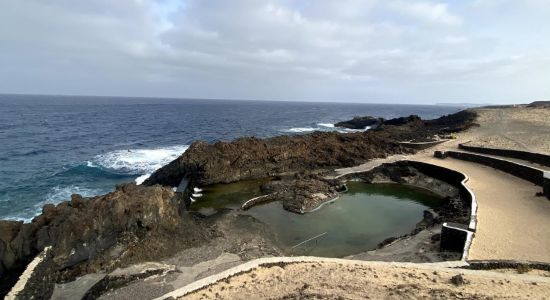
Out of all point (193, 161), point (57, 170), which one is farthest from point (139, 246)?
point (57, 170)

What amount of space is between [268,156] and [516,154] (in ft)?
66.0

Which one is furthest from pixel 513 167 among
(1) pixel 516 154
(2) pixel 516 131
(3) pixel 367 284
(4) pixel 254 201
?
(2) pixel 516 131

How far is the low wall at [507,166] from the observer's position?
21.2 m

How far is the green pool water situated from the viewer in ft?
55.7

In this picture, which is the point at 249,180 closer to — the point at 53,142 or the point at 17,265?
the point at 17,265

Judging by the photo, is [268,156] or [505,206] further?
[268,156]

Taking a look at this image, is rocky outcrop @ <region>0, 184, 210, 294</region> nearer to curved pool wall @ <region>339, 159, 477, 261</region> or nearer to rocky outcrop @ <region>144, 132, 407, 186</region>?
rocky outcrop @ <region>144, 132, 407, 186</region>

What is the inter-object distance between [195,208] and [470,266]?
15.8 m

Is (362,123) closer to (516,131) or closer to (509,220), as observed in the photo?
(516,131)

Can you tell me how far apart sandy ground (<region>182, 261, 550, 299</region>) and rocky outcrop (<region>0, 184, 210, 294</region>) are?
17.5 feet

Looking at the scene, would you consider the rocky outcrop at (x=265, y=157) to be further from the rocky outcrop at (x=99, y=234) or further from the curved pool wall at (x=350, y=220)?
the rocky outcrop at (x=99, y=234)

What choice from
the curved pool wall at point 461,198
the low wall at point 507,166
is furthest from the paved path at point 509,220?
the low wall at point 507,166

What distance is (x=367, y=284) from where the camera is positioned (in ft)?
33.7

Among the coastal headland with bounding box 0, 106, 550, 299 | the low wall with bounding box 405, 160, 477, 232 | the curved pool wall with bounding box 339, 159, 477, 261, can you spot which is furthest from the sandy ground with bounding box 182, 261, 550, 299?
the low wall with bounding box 405, 160, 477, 232
